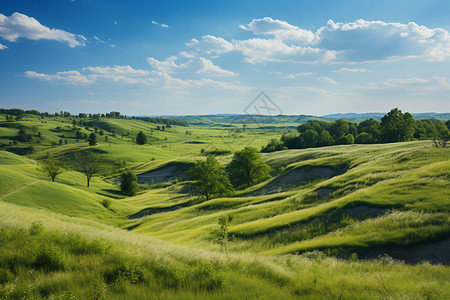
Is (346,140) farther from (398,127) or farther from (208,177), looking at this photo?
(208,177)

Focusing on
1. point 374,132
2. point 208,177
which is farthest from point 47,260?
point 374,132

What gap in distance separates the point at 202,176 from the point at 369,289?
4634 cm

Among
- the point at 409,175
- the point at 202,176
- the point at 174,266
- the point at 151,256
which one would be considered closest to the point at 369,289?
the point at 174,266

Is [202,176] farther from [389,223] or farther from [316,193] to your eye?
[389,223]

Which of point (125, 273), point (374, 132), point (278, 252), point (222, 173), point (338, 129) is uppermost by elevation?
point (338, 129)

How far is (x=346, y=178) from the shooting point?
96.6 feet

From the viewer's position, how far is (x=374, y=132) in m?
92.3

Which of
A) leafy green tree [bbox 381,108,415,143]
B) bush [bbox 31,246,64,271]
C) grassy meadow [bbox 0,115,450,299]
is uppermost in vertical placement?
leafy green tree [bbox 381,108,415,143]

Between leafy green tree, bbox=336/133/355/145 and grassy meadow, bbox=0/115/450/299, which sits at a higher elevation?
leafy green tree, bbox=336/133/355/145

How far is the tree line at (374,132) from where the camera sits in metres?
78.8

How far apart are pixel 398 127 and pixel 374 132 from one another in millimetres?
13210

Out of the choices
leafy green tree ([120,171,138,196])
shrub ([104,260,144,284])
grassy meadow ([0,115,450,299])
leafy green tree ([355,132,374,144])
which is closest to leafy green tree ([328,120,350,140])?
leafy green tree ([355,132,374,144])

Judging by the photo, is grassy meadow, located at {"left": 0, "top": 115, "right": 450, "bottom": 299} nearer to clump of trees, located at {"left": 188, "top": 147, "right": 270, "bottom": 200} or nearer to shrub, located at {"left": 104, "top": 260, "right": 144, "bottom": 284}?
shrub, located at {"left": 104, "top": 260, "right": 144, "bottom": 284}

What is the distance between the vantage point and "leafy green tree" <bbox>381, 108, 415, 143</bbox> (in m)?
78.0
